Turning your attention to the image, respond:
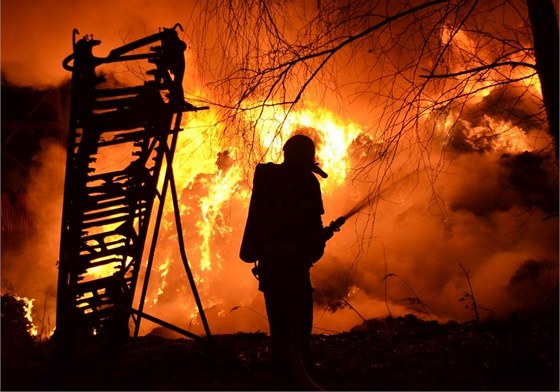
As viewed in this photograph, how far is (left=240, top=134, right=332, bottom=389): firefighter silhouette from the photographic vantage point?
4.49 meters

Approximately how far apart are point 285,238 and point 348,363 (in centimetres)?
152

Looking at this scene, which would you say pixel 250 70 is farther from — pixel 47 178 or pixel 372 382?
pixel 47 178

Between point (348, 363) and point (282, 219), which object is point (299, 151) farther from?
point (348, 363)

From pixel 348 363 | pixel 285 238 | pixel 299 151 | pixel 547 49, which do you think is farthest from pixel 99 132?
pixel 547 49

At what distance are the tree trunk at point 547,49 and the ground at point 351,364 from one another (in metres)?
2.08

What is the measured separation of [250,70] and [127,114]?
1.32m

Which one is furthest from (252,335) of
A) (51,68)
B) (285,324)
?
(51,68)

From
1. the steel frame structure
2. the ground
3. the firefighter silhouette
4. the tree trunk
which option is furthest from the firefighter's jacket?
the tree trunk

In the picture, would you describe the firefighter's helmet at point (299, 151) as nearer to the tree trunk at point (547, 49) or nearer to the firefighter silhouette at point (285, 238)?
the firefighter silhouette at point (285, 238)

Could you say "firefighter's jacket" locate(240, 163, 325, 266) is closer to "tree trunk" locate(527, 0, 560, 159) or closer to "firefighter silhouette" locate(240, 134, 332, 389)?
"firefighter silhouette" locate(240, 134, 332, 389)

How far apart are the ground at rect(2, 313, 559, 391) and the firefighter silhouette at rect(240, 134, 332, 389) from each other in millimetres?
497

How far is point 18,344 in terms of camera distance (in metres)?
5.99

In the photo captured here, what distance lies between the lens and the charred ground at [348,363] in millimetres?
4301

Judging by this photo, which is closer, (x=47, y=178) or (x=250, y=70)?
(x=250, y=70)
